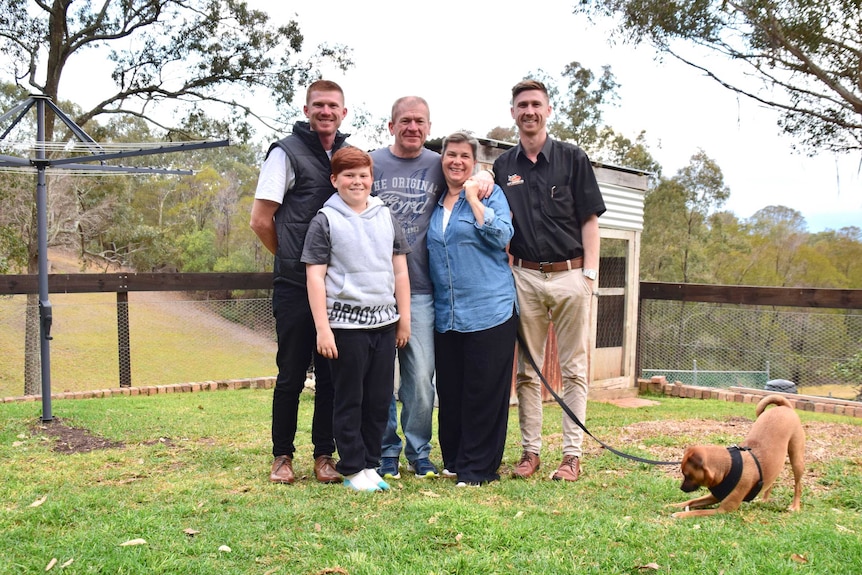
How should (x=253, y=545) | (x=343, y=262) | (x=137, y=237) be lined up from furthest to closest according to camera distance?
(x=137, y=237)
(x=343, y=262)
(x=253, y=545)

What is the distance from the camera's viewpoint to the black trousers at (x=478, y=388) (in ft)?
11.4

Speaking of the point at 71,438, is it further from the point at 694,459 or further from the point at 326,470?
the point at 694,459

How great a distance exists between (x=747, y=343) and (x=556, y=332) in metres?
11.8

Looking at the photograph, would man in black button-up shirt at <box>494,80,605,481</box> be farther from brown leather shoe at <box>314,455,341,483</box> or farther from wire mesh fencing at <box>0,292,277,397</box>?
wire mesh fencing at <box>0,292,277,397</box>

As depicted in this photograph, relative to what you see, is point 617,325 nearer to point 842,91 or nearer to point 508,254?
point 842,91

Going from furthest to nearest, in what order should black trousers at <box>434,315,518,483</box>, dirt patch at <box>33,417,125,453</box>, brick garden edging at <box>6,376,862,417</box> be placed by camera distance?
brick garden edging at <box>6,376,862,417</box> → dirt patch at <box>33,417,125,453</box> → black trousers at <box>434,315,518,483</box>

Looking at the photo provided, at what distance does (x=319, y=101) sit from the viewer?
135 inches

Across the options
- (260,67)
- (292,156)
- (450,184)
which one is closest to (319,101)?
(292,156)

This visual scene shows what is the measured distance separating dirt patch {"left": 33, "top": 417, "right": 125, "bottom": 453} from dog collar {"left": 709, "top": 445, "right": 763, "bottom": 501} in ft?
11.7

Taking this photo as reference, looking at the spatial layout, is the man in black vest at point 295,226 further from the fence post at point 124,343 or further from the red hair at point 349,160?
the fence post at point 124,343

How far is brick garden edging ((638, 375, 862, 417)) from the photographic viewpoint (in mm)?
7531

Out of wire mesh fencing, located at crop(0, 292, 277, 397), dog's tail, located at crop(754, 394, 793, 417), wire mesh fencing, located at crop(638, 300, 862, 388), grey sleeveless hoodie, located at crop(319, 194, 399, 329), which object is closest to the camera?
dog's tail, located at crop(754, 394, 793, 417)

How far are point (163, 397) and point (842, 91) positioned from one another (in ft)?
26.1

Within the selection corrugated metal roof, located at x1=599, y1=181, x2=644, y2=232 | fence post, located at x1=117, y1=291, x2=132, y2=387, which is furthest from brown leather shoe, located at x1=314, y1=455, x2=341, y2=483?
corrugated metal roof, located at x1=599, y1=181, x2=644, y2=232
